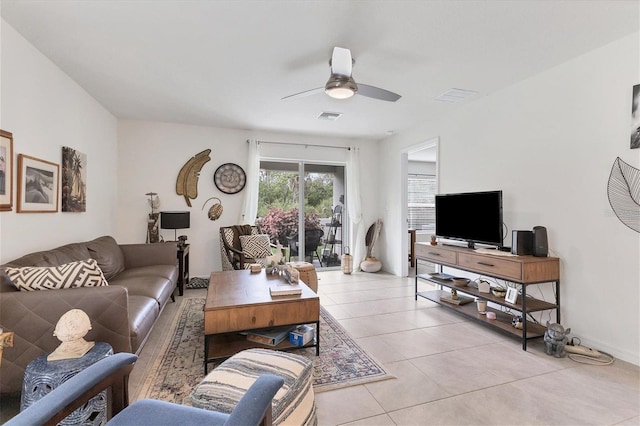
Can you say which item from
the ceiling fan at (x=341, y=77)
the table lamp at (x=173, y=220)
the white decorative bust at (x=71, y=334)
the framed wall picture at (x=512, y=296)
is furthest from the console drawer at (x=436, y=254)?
the table lamp at (x=173, y=220)

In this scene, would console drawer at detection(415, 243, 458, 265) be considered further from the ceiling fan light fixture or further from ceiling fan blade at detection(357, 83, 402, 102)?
the ceiling fan light fixture

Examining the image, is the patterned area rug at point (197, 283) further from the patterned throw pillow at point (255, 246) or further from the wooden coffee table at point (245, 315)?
the wooden coffee table at point (245, 315)

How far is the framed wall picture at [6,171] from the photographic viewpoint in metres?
2.21

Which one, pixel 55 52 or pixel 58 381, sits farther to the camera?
pixel 55 52

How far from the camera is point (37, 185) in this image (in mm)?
2656

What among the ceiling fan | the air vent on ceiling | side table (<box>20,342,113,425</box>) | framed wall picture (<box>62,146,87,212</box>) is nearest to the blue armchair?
side table (<box>20,342,113,425</box>)

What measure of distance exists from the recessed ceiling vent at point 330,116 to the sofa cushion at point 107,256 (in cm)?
320

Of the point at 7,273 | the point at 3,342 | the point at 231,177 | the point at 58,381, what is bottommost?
the point at 58,381

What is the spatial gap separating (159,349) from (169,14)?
2.67m

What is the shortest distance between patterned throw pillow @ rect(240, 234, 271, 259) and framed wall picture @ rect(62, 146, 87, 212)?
2.06 metres

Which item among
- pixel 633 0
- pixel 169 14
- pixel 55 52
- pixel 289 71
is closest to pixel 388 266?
pixel 289 71

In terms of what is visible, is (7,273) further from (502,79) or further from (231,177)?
(502,79)

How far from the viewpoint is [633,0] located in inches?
78.3

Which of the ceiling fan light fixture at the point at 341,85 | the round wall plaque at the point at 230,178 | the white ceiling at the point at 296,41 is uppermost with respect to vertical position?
the white ceiling at the point at 296,41
